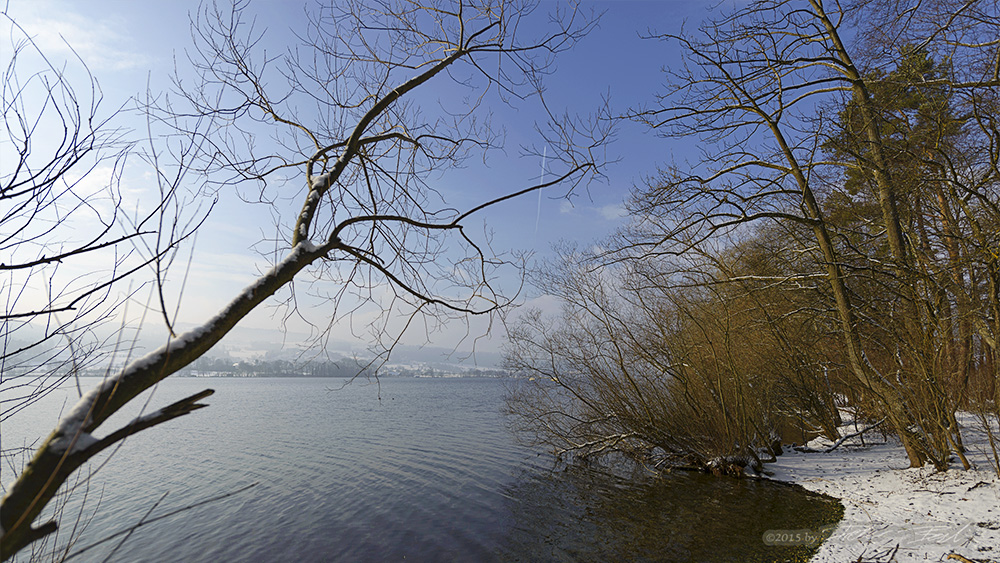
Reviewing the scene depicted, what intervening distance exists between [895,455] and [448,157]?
36.7 ft

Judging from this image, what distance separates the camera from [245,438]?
1977 centimetres

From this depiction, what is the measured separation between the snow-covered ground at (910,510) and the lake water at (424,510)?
18.7 inches

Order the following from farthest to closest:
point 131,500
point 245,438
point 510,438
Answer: point 245,438
point 510,438
point 131,500

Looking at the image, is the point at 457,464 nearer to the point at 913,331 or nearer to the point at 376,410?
the point at 913,331

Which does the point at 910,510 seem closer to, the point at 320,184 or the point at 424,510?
the point at 424,510

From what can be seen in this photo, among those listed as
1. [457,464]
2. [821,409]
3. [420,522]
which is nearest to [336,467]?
[457,464]

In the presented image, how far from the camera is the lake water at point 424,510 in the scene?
22.4 ft

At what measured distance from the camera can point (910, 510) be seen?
5855mm

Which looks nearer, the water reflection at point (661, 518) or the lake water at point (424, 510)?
the water reflection at point (661, 518)

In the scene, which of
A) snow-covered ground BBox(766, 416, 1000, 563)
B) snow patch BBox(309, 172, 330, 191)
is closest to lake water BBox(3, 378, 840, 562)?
snow-covered ground BBox(766, 416, 1000, 563)

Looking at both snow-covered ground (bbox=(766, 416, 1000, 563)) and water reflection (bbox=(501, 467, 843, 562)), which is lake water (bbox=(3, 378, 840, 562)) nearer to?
water reflection (bbox=(501, 467, 843, 562))

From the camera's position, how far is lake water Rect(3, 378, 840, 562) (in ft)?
22.4

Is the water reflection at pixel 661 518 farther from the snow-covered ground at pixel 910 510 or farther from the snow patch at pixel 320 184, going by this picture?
the snow patch at pixel 320 184

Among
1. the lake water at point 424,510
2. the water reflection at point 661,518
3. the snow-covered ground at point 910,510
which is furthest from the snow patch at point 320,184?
the snow-covered ground at point 910,510
